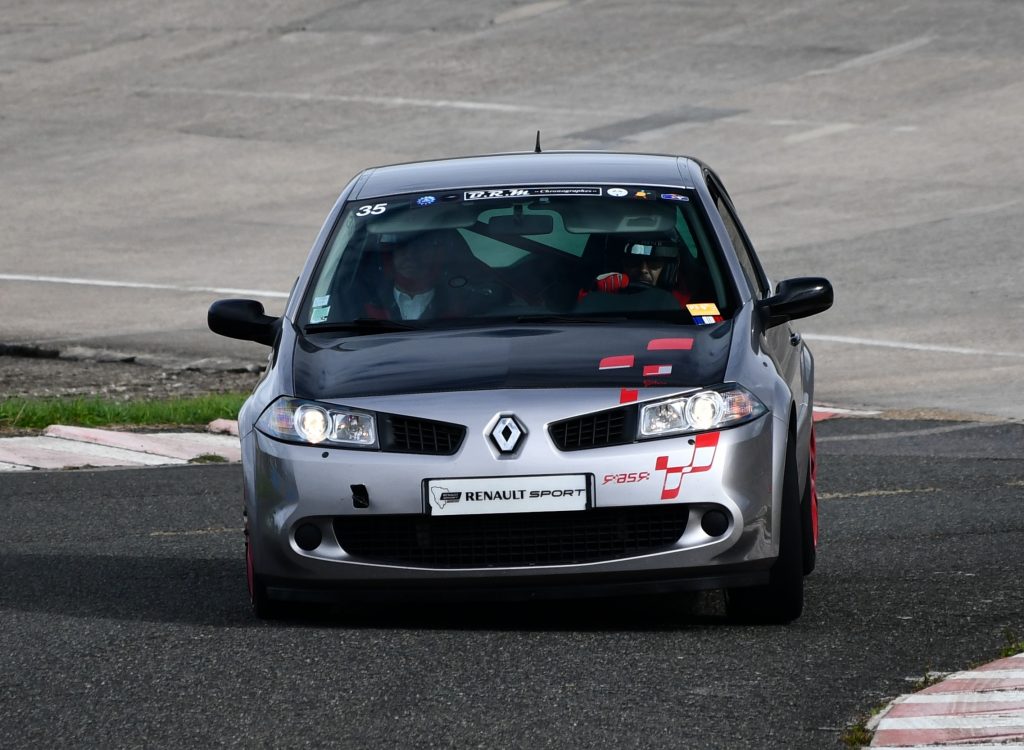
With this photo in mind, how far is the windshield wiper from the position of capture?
7391 mm

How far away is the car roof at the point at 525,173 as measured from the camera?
8047 millimetres

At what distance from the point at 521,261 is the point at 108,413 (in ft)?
23.3

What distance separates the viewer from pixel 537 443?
6496 mm

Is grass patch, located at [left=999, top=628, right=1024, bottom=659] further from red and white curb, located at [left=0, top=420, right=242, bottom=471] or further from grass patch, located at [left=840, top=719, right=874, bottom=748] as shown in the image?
red and white curb, located at [left=0, top=420, right=242, bottom=471]

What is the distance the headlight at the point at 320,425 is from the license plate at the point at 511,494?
0.31m

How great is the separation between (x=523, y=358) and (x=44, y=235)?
66.3ft

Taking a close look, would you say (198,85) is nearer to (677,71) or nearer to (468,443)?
(677,71)

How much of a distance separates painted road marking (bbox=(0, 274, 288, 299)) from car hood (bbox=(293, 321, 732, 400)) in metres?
13.5

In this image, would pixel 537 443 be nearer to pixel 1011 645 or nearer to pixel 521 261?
pixel 521 261

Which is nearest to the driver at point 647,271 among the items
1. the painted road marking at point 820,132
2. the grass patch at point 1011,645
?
the grass patch at point 1011,645

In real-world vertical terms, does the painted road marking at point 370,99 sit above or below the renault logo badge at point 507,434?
below

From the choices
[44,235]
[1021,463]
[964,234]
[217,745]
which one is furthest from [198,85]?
[217,745]

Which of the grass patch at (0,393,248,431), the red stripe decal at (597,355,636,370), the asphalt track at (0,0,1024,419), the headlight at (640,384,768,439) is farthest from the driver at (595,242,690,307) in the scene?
the asphalt track at (0,0,1024,419)

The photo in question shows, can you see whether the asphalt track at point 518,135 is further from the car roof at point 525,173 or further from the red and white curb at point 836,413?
the car roof at point 525,173
